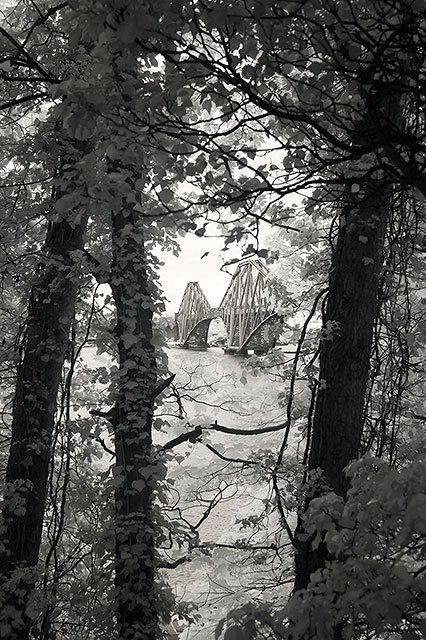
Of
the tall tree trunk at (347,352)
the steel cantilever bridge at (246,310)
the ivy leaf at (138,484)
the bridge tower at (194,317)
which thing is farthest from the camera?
the bridge tower at (194,317)

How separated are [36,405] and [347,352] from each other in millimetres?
2432

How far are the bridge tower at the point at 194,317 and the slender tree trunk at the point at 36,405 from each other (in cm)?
380

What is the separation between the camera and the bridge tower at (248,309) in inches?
275

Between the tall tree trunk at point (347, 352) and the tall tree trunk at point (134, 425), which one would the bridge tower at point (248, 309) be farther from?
the tall tree trunk at point (347, 352)

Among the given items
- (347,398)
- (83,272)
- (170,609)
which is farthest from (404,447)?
(83,272)

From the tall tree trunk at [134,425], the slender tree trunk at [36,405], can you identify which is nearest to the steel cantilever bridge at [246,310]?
the slender tree trunk at [36,405]

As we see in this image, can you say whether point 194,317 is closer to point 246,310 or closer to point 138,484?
point 246,310

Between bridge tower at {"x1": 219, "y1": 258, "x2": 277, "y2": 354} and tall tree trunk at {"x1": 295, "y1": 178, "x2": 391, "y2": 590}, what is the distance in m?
3.12

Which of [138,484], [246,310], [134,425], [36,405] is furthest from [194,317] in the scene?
[138,484]

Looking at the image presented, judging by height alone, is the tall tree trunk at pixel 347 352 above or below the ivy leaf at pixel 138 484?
above

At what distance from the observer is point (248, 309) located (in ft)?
23.5

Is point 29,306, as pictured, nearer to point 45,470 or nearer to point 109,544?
point 45,470

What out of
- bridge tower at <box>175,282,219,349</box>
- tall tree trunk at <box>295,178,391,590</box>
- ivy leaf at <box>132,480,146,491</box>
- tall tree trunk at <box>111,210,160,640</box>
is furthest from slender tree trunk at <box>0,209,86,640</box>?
bridge tower at <box>175,282,219,349</box>

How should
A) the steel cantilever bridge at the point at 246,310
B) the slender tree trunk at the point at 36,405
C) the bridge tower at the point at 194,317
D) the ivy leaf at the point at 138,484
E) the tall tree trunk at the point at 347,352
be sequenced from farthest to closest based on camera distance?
1. the bridge tower at the point at 194,317
2. the steel cantilever bridge at the point at 246,310
3. the slender tree trunk at the point at 36,405
4. the ivy leaf at the point at 138,484
5. the tall tree trunk at the point at 347,352
